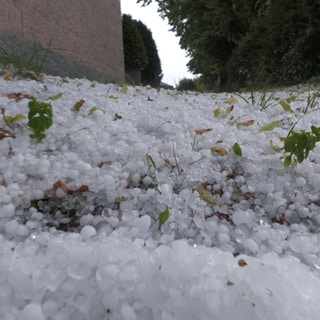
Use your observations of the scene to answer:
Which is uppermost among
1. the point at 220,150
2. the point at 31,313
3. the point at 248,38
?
the point at 248,38

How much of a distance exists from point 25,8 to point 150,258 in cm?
369

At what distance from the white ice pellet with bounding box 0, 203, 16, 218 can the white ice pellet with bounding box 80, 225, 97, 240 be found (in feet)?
0.58

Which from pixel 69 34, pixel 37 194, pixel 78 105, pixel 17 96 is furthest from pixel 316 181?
pixel 69 34

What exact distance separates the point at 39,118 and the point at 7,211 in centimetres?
36

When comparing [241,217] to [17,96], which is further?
[17,96]

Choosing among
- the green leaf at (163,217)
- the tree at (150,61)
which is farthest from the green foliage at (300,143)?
the tree at (150,61)

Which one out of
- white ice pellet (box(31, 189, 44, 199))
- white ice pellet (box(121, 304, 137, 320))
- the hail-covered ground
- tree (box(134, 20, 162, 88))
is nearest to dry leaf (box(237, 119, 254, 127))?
the hail-covered ground

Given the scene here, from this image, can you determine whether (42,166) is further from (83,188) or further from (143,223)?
(143,223)

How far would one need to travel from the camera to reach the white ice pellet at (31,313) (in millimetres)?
479

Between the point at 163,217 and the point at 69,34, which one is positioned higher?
the point at 69,34

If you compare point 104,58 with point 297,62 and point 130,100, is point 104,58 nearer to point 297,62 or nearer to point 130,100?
point 297,62

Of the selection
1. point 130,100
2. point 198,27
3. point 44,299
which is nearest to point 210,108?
point 130,100

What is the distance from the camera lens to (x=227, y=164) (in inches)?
39.6

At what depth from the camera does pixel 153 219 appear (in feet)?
2.52
